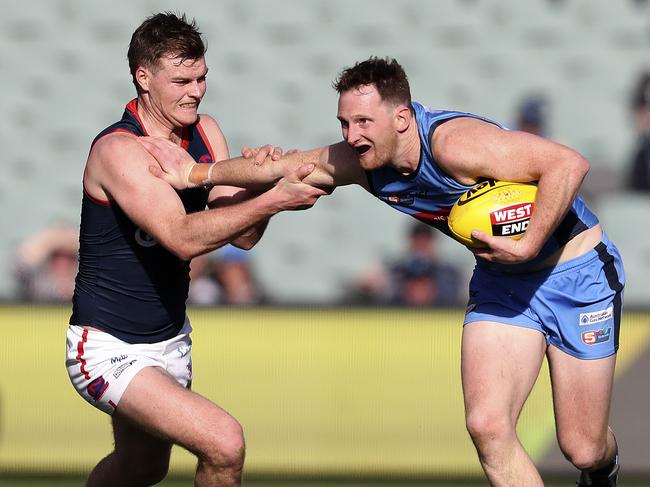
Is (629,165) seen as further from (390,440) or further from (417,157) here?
(417,157)

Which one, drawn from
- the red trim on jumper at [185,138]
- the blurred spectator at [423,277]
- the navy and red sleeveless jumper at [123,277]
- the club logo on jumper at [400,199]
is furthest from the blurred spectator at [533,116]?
the navy and red sleeveless jumper at [123,277]

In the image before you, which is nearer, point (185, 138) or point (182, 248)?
point (182, 248)

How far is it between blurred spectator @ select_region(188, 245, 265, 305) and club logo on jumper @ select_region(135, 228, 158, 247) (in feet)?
13.2

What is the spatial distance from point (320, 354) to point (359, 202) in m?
3.63

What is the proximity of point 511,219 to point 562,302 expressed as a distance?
0.66 meters

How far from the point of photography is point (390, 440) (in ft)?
28.3

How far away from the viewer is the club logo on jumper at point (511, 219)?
561cm

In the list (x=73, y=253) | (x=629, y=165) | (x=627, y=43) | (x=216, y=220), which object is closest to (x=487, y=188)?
(x=216, y=220)

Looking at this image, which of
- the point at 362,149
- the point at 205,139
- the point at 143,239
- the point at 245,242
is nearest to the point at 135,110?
the point at 205,139

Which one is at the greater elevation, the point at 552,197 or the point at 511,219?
the point at 552,197

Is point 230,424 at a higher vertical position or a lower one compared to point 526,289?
lower

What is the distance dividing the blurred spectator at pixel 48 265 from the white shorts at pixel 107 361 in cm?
382

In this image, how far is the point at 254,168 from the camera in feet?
19.8

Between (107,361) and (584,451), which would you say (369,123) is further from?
(584,451)
